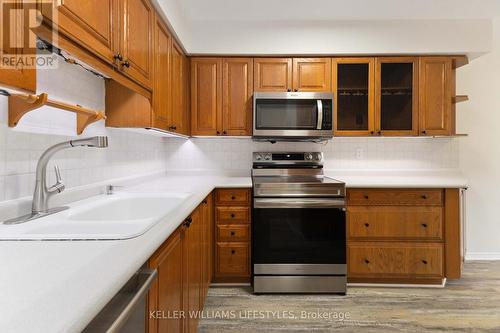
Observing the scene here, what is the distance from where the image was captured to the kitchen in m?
1.33

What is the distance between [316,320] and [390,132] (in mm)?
1795

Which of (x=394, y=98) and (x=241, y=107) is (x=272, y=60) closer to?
(x=241, y=107)

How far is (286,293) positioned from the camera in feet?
7.84

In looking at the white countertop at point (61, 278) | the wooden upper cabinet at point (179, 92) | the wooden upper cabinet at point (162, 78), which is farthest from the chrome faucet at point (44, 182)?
the wooden upper cabinet at point (179, 92)

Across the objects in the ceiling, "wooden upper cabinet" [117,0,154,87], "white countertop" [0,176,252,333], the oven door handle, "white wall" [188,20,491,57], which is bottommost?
the oven door handle

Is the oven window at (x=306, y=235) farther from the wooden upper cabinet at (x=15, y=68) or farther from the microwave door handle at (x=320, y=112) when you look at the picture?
the wooden upper cabinet at (x=15, y=68)

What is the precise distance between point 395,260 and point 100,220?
88.8 inches

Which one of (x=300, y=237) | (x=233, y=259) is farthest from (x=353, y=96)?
(x=233, y=259)

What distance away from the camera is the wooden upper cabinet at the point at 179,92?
2328 millimetres

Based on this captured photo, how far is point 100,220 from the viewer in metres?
1.40

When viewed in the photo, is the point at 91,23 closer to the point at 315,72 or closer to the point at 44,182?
the point at 44,182

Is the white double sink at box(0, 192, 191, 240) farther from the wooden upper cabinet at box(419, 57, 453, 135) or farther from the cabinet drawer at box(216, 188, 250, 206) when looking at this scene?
the wooden upper cabinet at box(419, 57, 453, 135)

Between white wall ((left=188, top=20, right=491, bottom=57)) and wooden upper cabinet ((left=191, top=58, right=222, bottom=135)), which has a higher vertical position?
white wall ((left=188, top=20, right=491, bottom=57))

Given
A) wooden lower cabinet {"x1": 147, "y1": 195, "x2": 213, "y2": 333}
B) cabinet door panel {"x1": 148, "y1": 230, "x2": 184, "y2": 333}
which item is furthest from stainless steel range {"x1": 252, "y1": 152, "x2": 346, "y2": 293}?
cabinet door panel {"x1": 148, "y1": 230, "x2": 184, "y2": 333}
